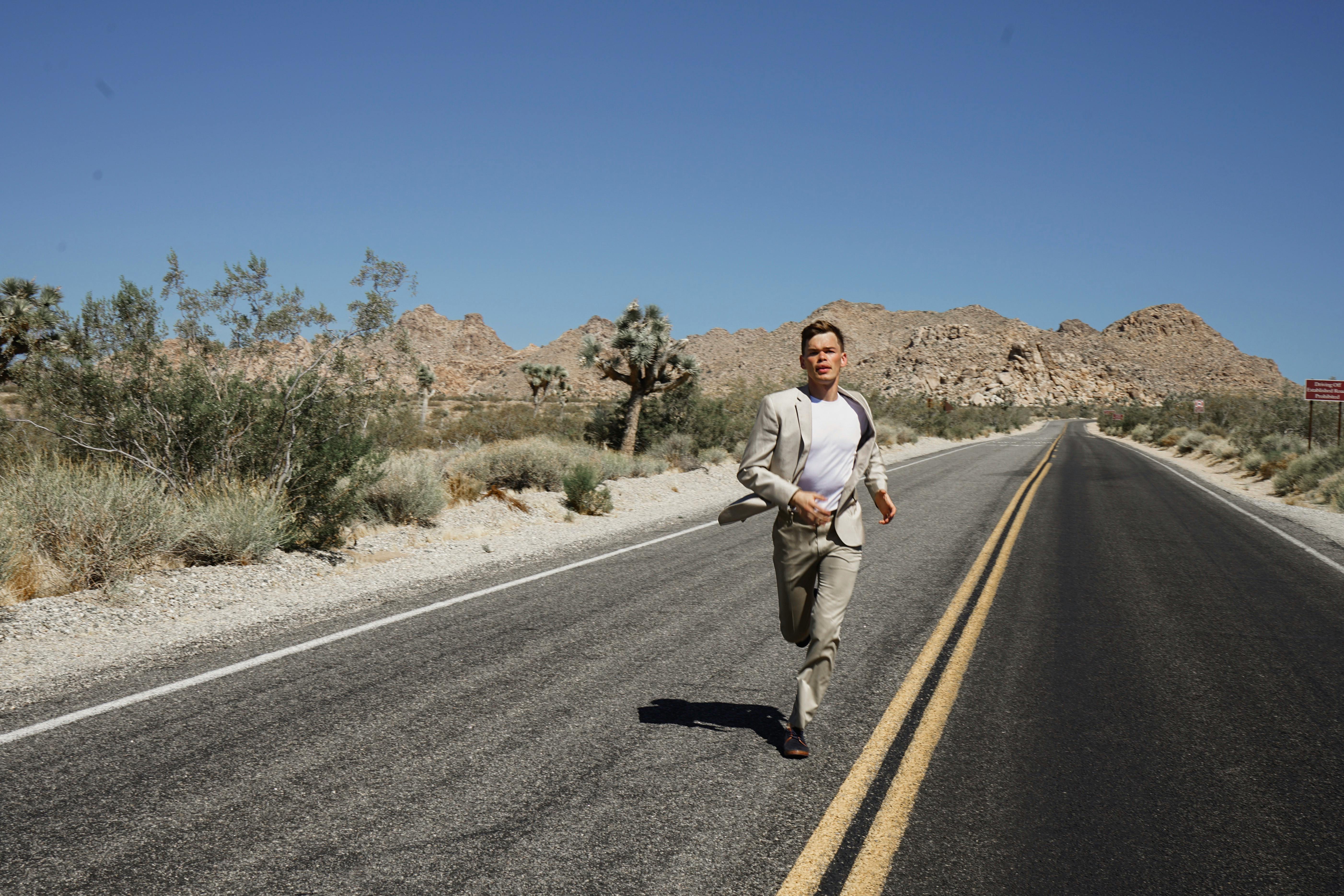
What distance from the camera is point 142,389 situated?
9133 millimetres

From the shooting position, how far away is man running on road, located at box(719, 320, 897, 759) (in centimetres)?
374

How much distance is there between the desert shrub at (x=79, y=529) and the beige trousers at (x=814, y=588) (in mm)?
6228

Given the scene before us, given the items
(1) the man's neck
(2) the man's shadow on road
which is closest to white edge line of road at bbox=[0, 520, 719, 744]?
→ (2) the man's shadow on road

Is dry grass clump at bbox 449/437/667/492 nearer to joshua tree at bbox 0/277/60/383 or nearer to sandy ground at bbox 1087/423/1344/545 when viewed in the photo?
joshua tree at bbox 0/277/60/383

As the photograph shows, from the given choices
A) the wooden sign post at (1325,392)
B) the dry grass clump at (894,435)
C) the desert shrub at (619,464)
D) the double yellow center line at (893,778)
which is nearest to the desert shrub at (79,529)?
the double yellow center line at (893,778)

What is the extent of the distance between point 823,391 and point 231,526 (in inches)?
269

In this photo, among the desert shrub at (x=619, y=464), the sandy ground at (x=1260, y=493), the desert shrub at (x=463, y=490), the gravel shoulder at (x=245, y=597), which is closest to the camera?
the gravel shoulder at (x=245, y=597)

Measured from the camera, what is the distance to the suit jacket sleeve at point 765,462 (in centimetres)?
362

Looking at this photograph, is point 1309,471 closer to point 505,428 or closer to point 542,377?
point 505,428

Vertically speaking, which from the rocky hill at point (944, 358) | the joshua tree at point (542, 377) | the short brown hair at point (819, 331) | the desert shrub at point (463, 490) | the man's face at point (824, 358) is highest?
the rocky hill at point (944, 358)

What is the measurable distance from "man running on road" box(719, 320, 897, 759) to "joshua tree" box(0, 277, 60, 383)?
1436 cm

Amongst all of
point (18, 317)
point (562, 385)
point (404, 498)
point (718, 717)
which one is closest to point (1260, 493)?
point (404, 498)

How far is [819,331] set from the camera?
3736mm

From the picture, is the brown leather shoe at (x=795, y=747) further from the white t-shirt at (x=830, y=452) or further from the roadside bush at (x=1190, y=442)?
the roadside bush at (x=1190, y=442)
